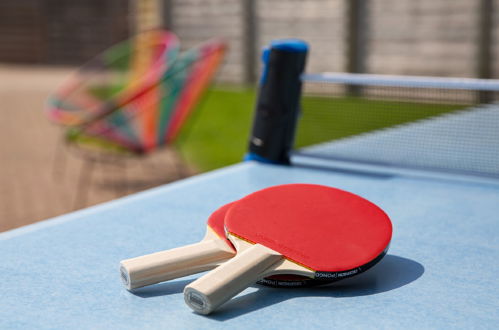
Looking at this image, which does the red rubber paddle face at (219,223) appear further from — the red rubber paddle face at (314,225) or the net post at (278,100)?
the net post at (278,100)

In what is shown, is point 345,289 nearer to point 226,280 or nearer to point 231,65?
point 226,280

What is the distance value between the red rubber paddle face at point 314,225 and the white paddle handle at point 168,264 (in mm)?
65

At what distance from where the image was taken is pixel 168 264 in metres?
1.16

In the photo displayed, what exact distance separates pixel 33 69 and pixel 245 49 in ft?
23.5

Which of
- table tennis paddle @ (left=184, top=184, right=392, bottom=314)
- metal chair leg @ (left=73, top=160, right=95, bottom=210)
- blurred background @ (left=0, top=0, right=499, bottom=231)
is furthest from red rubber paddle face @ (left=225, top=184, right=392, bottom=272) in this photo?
metal chair leg @ (left=73, top=160, right=95, bottom=210)

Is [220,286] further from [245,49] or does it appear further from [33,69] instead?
[33,69]

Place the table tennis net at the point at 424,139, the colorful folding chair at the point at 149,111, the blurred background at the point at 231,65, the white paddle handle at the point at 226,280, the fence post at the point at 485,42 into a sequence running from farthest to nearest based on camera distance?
1. the fence post at the point at 485,42
2. the blurred background at the point at 231,65
3. the colorful folding chair at the point at 149,111
4. the table tennis net at the point at 424,139
5. the white paddle handle at the point at 226,280

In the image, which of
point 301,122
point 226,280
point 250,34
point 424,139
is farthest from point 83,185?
point 250,34

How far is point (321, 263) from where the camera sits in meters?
1.18

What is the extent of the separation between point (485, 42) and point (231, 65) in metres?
3.49

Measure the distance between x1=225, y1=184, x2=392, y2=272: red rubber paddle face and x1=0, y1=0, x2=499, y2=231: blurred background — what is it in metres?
2.46

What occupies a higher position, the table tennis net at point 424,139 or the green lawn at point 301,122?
the table tennis net at point 424,139

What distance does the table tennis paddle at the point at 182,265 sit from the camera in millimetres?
1154

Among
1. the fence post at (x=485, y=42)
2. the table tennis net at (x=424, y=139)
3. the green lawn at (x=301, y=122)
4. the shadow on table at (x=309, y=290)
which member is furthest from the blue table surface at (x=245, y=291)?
the fence post at (x=485, y=42)
